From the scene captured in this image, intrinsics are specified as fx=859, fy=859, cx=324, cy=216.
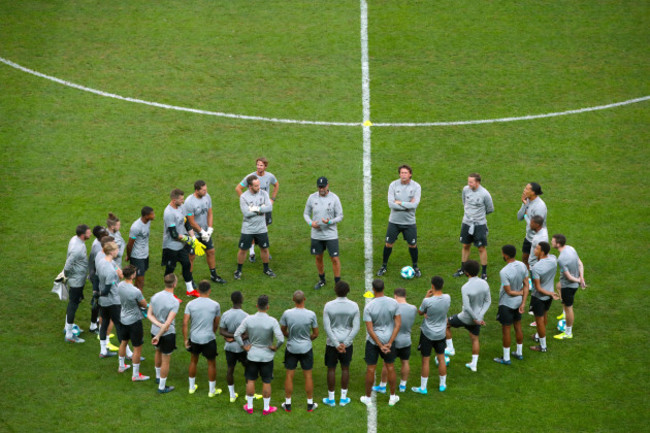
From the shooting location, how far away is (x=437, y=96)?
77.4 feet

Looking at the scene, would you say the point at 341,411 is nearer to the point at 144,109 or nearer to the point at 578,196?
the point at 578,196

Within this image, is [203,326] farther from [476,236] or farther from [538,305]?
[476,236]

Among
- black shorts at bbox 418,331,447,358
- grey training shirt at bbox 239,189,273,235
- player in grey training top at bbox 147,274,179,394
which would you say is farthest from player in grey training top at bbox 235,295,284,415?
grey training shirt at bbox 239,189,273,235

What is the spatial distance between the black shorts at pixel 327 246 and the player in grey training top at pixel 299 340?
331 centimetres

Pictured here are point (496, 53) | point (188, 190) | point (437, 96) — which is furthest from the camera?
point (496, 53)

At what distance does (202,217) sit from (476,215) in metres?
5.33

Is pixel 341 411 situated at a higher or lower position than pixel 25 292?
lower

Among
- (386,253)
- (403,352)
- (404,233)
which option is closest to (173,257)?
(386,253)

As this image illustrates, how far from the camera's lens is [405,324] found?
43.3 feet

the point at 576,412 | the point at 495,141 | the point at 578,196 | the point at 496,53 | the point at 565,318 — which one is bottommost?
the point at 576,412

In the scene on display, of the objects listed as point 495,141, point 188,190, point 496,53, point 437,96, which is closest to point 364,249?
point 188,190

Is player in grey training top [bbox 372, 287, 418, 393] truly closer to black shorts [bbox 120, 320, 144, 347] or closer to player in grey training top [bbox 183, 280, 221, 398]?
player in grey training top [bbox 183, 280, 221, 398]

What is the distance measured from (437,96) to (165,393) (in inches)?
510

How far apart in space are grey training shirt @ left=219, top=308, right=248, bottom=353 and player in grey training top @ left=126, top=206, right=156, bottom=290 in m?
3.22
